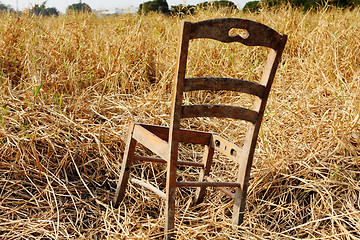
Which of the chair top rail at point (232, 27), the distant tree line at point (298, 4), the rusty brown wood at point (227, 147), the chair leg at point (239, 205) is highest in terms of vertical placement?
the distant tree line at point (298, 4)

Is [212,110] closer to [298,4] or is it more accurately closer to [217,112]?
[217,112]

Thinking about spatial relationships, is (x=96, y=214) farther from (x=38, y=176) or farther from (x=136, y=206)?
(x=38, y=176)

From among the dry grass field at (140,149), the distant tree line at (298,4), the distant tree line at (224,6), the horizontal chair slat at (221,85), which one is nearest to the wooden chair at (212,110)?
the horizontal chair slat at (221,85)

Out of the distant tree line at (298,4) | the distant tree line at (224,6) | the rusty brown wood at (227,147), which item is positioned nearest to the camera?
the rusty brown wood at (227,147)

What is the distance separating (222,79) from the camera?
167 cm

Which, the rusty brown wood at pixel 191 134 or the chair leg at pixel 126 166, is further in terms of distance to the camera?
the chair leg at pixel 126 166

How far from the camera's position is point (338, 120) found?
8.30ft

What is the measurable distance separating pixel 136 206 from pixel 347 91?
176 cm

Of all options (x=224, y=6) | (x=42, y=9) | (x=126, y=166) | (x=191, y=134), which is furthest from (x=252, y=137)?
(x=224, y=6)

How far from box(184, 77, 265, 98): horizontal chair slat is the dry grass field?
0.73 metres

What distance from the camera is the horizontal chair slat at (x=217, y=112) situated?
66.3 inches

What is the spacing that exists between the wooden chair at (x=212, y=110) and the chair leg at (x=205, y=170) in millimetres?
15

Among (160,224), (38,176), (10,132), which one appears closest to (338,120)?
(160,224)

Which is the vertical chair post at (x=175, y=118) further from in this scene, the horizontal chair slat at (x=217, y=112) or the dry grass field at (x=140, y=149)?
the dry grass field at (x=140, y=149)
